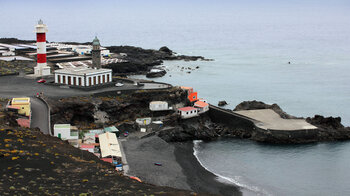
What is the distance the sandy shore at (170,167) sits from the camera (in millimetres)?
35156

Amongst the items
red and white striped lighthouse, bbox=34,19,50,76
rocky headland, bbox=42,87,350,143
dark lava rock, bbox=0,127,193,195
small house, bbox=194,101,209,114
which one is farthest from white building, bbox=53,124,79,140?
red and white striped lighthouse, bbox=34,19,50,76

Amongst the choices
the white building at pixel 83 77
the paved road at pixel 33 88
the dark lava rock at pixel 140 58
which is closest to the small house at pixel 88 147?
the paved road at pixel 33 88

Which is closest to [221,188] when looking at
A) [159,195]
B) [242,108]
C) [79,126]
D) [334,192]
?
[334,192]

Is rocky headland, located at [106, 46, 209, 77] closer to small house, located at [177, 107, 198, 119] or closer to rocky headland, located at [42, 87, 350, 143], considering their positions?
rocky headland, located at [42, 87, 350, 143]

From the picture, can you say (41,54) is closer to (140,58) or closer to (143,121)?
(143,121)

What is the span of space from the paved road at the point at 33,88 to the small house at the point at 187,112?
5.04 metres

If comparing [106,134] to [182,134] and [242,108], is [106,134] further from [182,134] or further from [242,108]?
[242,108]

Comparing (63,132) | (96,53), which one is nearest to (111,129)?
(63,132)

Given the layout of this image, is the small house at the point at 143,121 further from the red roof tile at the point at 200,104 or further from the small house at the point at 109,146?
the red roof tile at the point at 200,104

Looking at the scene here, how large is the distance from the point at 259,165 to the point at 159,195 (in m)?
20.8

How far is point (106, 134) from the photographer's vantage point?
41625 millimetres

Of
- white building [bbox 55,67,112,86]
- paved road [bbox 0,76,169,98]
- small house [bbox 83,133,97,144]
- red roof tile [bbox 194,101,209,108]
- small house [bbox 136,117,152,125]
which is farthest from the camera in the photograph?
red roof tile [bbox 194,101,209,108]

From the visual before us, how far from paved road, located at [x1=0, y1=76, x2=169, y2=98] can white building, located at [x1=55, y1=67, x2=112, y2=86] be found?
4.81 ft

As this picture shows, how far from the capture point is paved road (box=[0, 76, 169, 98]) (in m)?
48.1
